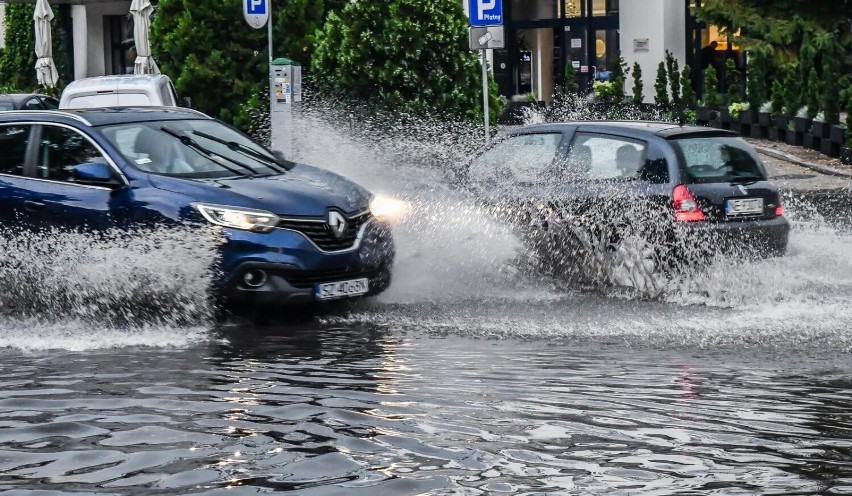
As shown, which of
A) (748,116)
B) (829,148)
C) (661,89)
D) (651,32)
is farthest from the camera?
(651,32)

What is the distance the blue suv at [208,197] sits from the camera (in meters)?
10.4

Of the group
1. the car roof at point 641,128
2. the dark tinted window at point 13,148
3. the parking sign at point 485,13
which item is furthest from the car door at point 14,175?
the parking sign at point 485,13

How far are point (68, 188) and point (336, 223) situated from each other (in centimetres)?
198

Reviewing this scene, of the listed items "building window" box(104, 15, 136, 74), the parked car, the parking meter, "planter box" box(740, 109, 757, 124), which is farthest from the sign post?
"building window" box(104, 15, 136, 74)

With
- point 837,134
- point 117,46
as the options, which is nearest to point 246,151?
point 837,134

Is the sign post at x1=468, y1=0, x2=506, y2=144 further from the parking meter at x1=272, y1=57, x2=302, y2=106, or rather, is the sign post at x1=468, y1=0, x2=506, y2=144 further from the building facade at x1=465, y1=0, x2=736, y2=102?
the building facade at x1=465, y1=0, x2=736, y2=102

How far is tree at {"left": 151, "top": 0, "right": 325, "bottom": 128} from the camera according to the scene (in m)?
28.9

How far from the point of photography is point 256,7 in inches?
898

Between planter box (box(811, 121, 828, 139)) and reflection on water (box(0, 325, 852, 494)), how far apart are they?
668 inches

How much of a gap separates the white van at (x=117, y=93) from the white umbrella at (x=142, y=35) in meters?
8.32

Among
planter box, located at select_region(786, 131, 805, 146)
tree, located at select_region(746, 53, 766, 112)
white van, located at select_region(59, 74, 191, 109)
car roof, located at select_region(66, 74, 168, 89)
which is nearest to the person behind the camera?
white van, located at select_region(59, 74, 191, 109)

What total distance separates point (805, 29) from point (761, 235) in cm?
1549

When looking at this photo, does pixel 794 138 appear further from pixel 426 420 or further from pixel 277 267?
pixel 426 420

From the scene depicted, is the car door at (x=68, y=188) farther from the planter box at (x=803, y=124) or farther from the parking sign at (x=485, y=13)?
the planter box at (x=803, y=124)
